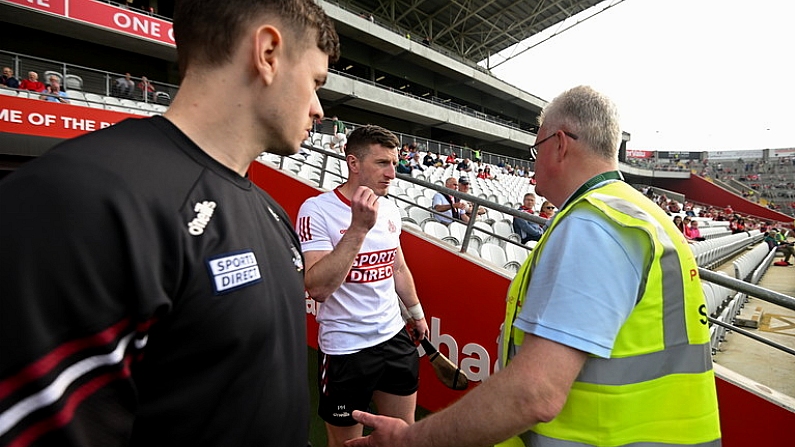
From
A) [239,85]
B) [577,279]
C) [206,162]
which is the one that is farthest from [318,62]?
[577,279]

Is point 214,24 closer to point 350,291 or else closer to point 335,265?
point 335,265

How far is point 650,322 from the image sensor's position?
96cm

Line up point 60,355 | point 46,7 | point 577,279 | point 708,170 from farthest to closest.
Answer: point 708,170 < point 46,7 < point 577,279 < point 60,355

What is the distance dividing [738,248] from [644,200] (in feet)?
58.9

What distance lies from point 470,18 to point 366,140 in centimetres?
3189

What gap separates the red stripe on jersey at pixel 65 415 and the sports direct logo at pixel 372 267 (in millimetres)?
1383

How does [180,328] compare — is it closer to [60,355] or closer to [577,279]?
[60,355]

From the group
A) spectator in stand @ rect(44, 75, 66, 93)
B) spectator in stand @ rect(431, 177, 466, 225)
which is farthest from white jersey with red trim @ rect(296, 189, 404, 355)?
spectator in stand @ rect(44, 75, 66, 93)

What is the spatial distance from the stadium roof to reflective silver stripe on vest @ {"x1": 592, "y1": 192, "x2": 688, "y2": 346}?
1049 inches

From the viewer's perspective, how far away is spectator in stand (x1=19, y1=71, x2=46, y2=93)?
7.52 metres

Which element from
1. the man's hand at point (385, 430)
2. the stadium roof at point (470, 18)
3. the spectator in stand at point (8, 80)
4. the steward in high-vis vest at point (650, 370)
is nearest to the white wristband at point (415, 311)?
the man's hand at point (385, 430)

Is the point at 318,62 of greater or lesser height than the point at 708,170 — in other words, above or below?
below

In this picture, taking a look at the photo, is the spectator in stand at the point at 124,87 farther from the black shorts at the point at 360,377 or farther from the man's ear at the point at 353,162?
the black shorts at the point at 360,377

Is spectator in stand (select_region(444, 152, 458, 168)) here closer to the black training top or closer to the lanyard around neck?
the lanyard around neck
